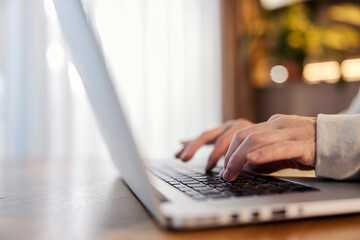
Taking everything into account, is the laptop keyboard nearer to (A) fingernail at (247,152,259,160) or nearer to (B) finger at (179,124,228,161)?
(A) fingernail at (247,152,259,160)

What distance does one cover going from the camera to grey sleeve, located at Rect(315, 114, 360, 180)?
50cm

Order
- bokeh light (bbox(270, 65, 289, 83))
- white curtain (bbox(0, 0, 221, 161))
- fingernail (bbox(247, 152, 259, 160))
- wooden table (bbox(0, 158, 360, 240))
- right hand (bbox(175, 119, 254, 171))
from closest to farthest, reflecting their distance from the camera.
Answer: wooden table (bbox(0, 158, 360, 240)) < fingernail (bbox(247, 152, 259, 160)) < right hand (bbox(175, 119, 254, 171)) < white curtain (bbox(0, 0, 221, 161)) < bokeh light (bbox(270, 65, 289, 83))

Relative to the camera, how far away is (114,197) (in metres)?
0.52

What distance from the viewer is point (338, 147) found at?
1.67ft

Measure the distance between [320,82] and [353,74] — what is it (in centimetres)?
25

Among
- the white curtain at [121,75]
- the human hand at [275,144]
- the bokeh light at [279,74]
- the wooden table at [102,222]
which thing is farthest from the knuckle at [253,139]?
the bokeh light at [279,74]

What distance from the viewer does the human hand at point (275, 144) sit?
19.4 inches

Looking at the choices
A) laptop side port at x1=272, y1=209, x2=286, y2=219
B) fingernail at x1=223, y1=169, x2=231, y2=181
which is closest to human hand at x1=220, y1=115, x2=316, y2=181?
fingernail at x1=223, y1=169, x2=231, y2=181

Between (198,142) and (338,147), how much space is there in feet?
1.13

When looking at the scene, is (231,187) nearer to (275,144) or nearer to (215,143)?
(275,144)

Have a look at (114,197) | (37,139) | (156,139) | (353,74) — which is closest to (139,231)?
(114,197)

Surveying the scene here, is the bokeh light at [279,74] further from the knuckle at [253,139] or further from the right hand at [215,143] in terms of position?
the knuckle at [253,139]

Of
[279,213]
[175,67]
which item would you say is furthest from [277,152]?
[175,67]

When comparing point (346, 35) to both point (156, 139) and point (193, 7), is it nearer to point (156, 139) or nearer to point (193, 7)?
point (193, 7)
